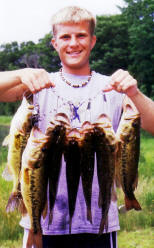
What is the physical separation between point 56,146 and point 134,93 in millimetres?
A: 723

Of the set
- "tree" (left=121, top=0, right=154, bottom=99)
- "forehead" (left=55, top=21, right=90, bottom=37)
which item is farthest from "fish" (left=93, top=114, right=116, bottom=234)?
"tree" (left=121, top=0, right=154, bottom=99)

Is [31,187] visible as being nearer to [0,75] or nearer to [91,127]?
[91,127]

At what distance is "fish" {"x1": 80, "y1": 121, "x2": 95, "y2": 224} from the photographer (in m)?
2.73

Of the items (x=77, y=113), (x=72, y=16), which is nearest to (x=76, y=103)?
(x=77, y=113)

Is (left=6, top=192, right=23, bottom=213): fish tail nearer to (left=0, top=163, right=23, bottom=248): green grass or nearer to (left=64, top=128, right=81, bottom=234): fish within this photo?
→ (left=64, top=128, right=81, bottom=234): fish

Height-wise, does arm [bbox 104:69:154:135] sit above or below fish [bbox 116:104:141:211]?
above

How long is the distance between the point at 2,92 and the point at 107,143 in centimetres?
93

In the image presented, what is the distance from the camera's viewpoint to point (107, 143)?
271cm

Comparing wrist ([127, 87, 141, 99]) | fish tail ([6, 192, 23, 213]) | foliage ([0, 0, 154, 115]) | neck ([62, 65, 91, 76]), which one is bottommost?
fish tail ([6, 192, 23, 213])

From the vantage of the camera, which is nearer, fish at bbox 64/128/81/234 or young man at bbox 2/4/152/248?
fish at bbox 64/128/81/234

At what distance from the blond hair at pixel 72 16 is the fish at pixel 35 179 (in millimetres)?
930

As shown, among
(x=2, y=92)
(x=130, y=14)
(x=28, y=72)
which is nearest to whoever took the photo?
(x=28, y=72)

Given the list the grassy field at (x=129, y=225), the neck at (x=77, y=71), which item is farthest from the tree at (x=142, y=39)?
the neck at (x=77, y=71)

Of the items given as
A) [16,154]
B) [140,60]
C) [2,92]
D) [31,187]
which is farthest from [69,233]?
[140,60]
